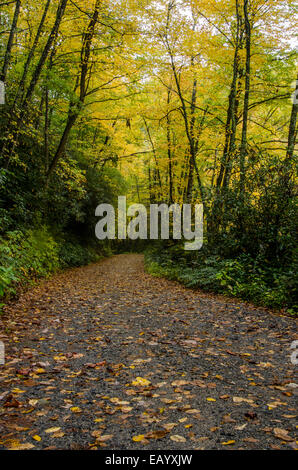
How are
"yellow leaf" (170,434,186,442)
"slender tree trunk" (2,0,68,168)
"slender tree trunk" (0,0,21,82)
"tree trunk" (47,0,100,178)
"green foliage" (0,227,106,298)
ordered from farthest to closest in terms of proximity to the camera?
"tree trunk" (47,0,100,178), "slender tree trunk" (2,0,68,168), "slender tree trunk" (0,0,21,82), "green foliage" (0,227,106,298), "yellow leaf" (170,434,186,442)

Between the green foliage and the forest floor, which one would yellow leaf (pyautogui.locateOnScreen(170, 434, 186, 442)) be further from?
the green foliage

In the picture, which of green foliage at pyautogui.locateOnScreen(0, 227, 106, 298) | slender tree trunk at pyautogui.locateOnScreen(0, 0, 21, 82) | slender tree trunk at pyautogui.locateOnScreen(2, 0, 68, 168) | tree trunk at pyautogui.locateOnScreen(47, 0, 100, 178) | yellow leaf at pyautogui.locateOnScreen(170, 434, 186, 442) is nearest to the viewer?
yellow leaf at pyautogui.locateOnScreen(170, 434, 186, 442)

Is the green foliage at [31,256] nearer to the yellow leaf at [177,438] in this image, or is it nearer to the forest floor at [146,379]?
the forest floor at [146,379]

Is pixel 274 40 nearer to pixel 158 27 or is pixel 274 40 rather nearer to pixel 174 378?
pixel 158 27

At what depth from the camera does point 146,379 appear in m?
3.27

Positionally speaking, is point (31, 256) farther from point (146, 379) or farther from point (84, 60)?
point (146, 379)

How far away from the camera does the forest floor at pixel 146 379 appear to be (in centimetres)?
230

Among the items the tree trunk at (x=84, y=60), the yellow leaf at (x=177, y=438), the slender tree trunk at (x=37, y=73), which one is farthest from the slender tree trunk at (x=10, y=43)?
the yellow leaf at (x=177, y=438)

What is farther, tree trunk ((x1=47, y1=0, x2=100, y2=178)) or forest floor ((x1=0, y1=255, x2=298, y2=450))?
tree trunk ((x1=47, y1=0, x2=100, y2=178))

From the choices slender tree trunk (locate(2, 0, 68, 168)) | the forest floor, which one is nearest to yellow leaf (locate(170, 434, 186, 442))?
the forest floor

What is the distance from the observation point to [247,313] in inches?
233

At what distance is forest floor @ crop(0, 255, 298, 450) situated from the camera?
7.55ft
